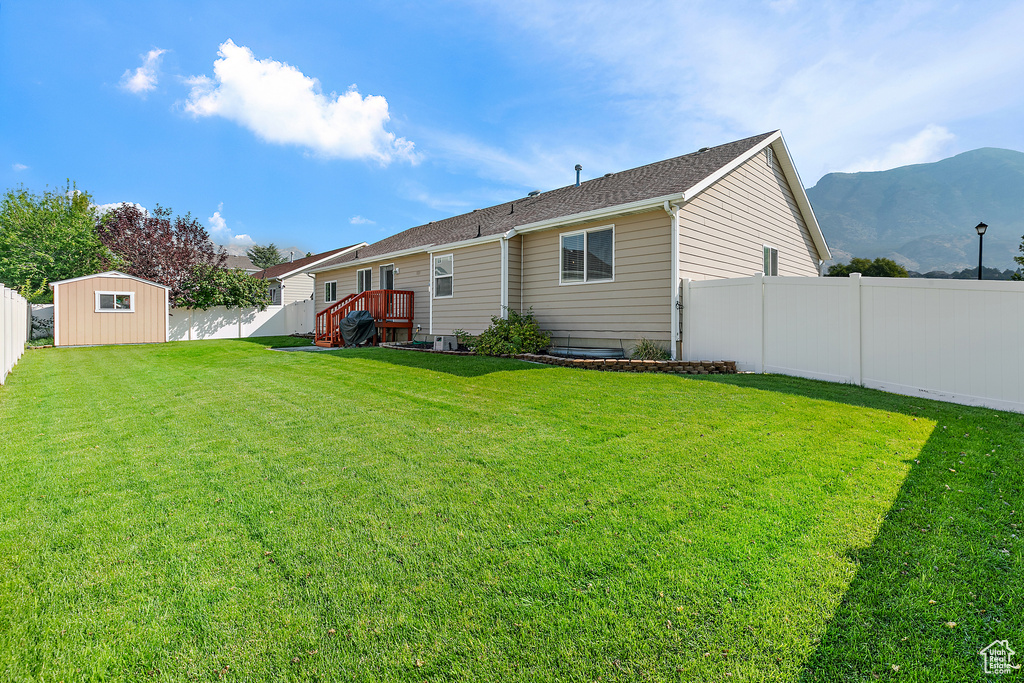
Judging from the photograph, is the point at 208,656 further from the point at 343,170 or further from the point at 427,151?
the point at 343,170

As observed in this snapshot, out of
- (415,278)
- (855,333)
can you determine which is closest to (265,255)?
(415,278)

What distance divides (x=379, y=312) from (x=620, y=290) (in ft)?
27.9

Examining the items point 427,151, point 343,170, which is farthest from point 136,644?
point 343,170

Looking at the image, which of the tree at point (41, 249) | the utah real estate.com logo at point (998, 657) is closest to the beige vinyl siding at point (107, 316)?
the tree at point (41, 249)

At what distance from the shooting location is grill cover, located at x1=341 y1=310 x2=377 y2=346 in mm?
14172

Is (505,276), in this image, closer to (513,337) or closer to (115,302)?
(513,337)

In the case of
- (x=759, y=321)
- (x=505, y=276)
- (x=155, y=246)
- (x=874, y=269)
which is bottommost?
(x=759, y=321)

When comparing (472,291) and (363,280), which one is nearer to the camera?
(472,291)

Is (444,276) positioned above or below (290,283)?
below

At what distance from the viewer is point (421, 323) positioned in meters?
14.6

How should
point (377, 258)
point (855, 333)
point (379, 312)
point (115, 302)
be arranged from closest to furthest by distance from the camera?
point (855, 333) < point (379, 312) < point (377, 258) < point (115, 302)

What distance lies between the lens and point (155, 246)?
66.7ft

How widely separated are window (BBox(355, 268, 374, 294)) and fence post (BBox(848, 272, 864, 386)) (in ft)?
49.8

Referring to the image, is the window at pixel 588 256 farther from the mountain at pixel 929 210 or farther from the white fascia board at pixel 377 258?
the mountain at pixel 929 210
